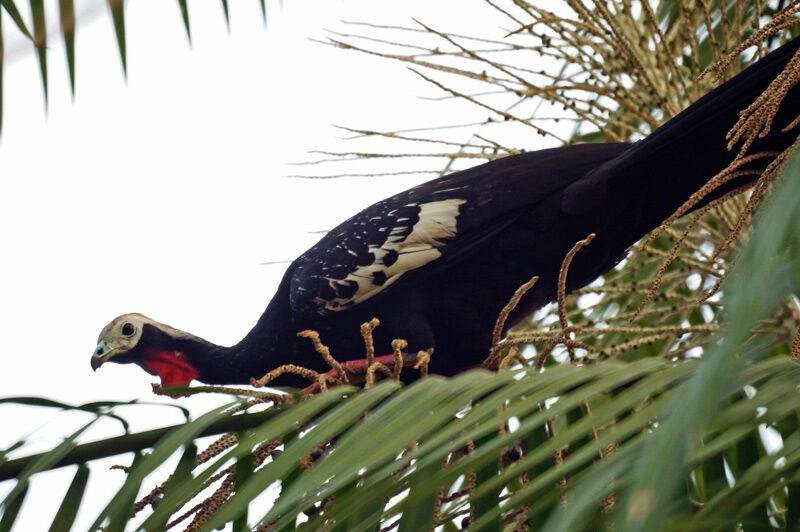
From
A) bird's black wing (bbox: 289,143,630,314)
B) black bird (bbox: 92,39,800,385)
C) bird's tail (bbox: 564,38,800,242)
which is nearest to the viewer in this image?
bird's tail (bbox: 564,38,800,242)

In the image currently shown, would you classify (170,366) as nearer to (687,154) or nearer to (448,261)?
(448,261)

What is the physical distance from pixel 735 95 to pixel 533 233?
1.00 meters

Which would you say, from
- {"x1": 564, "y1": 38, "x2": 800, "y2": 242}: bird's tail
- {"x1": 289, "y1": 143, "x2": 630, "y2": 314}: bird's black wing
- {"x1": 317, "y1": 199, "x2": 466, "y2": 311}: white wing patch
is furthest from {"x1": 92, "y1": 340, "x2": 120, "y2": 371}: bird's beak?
{"x1": 564, "y1": 38, "x2": 800, "y2": 242}: bird's tail

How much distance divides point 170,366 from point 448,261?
1007mm

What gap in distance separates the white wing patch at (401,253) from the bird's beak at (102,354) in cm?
75

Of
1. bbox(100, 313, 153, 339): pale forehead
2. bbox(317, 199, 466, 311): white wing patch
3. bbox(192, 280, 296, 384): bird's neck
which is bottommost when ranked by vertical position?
bbox(192, 280, 296, 384): bird's neck

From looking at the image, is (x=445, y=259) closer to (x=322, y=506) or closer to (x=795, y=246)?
(x=322, y=506)

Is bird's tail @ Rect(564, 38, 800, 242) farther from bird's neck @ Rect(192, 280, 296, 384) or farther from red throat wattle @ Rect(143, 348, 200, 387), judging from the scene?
red throat wattle @ Rect(143, 348, 200, 387)

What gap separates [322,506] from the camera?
153 cm

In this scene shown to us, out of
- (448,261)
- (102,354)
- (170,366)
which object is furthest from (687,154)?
(102,354)

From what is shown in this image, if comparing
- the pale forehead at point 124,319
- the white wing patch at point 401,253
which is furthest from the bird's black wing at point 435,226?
the pale forehead at point 124,319

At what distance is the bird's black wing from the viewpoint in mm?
2877

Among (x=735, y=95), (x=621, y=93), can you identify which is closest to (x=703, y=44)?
(x=621, y=93)

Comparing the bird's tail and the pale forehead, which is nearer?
the bird's tail
